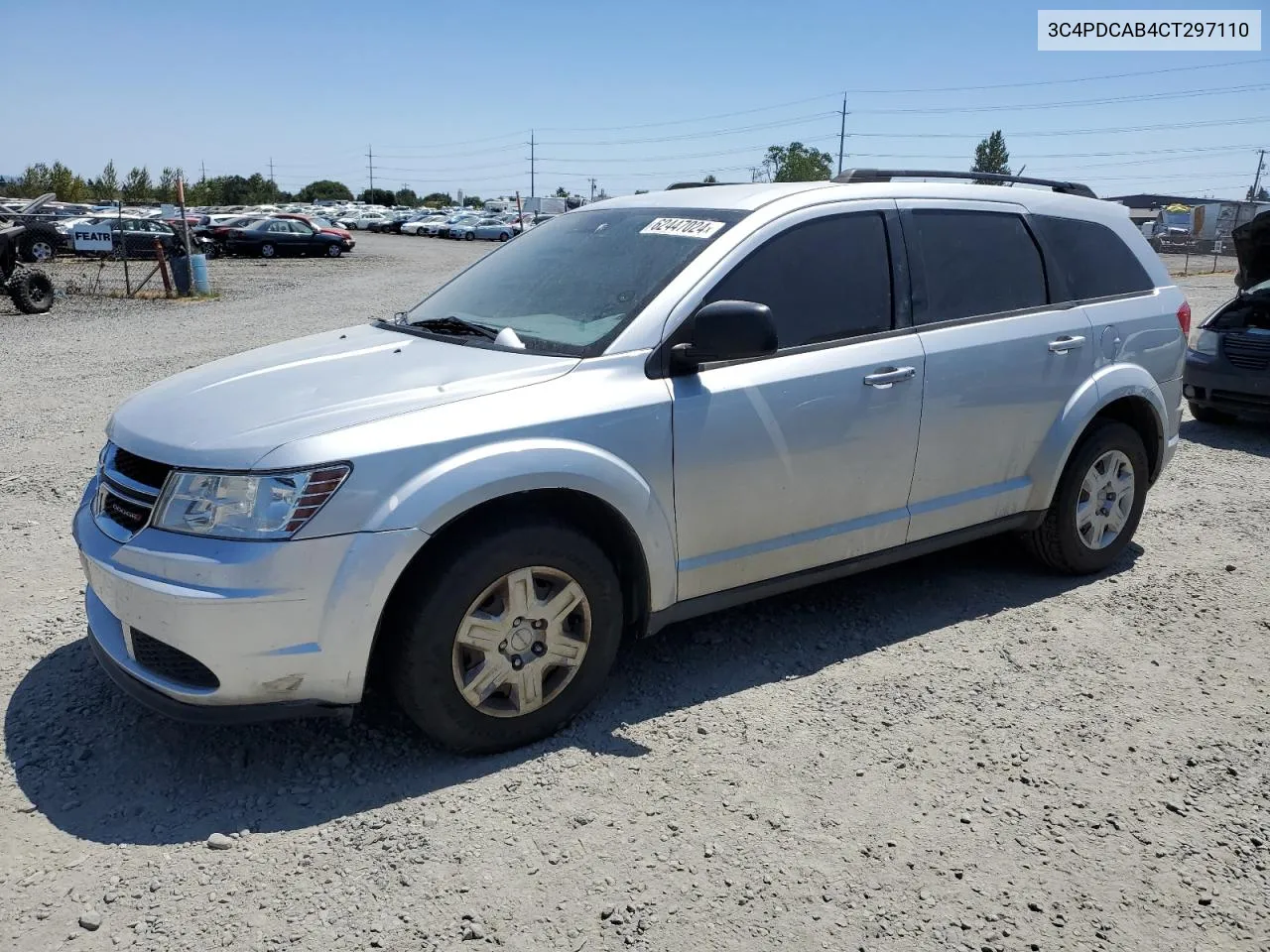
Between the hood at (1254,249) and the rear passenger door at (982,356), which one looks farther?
the hood at (1254,249)

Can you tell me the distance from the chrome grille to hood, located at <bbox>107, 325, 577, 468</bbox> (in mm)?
48

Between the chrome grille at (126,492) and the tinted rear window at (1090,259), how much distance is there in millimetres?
3891

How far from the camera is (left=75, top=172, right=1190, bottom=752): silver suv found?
2.95 meters

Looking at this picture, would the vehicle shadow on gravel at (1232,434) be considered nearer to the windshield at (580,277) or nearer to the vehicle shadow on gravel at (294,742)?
the vehicle shadow on gravel at (294,742)

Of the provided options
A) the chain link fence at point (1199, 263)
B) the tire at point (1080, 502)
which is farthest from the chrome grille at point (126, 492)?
the chain link fence at point (1199, 263)

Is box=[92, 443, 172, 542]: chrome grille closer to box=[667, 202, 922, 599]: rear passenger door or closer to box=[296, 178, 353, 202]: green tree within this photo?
box=[667, 202, 922, 599]: rear passenger door

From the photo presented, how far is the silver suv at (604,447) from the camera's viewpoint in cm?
295

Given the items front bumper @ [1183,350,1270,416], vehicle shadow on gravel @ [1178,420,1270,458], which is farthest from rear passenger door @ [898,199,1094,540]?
front bumper @ [1183,350,1270,416]

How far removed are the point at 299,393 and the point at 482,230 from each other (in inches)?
1998

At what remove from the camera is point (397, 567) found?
2984 mm

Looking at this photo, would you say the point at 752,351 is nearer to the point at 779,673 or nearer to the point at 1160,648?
the point at 779,673

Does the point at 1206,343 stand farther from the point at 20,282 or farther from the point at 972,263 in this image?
the point at 20,282

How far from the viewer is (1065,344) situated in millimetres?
4594

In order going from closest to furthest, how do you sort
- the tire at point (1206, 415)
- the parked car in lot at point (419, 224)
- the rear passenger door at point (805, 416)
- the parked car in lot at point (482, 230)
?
the rear passenger door at point (805, 416), the tire at point (1206, 415), the parked car in lot at point (482, 230), the parked car in lot at point (419, 224)
